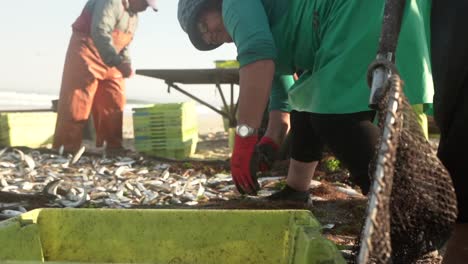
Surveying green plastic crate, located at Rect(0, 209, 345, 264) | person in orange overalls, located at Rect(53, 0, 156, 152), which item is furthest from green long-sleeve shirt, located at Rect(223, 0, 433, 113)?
person in orange overalls, located at Rect(53, 0, 156, 152)

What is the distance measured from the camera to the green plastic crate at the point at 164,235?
6.56 ft

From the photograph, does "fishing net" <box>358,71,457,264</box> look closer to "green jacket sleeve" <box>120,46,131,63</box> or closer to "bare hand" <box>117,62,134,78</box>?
"bare hand" <box>117,62,134,78</box>

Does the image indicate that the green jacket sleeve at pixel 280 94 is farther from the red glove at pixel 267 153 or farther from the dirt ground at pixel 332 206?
the dirt ground at pixel 332 206

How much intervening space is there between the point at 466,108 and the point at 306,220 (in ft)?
2.77

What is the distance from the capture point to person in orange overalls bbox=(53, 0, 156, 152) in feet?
27.0

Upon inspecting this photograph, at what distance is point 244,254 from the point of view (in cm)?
205

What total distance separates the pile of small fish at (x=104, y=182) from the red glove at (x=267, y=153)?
60.8 inches

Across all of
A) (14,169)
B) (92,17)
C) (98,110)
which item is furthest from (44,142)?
(14,169)

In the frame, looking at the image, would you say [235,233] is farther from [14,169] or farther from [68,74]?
[68,74]

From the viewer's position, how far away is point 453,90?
6.86 ft

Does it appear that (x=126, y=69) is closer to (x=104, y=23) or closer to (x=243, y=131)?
(x=104, y=23)

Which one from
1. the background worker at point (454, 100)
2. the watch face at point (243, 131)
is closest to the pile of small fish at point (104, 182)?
the watch face at point (243, 131)

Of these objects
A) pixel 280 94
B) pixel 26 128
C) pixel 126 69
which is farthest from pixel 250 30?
pixel 26 128

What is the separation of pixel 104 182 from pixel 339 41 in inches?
162
